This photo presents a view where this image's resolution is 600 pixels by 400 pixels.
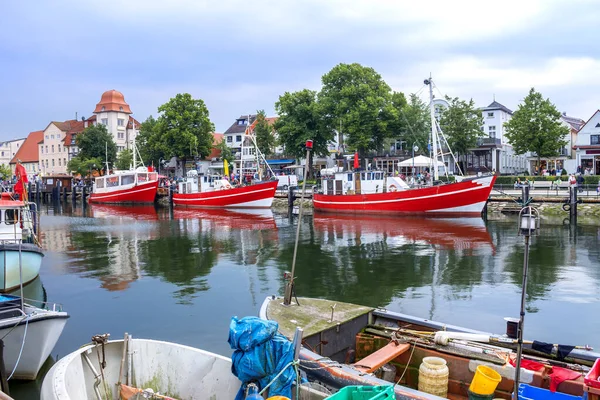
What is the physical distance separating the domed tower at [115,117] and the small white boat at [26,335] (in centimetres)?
8039

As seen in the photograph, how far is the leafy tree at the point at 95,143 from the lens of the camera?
246 feet

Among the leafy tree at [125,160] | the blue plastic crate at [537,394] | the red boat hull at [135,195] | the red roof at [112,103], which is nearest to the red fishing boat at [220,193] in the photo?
the red boat hull at [135,195]

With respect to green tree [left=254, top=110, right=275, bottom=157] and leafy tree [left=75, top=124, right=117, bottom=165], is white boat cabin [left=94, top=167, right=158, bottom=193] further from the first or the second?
leafy tree [left=75, top=124, right=117, bottom=165]

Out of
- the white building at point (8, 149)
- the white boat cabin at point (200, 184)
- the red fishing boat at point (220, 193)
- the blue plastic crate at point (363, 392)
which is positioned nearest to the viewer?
the blue plastic crate at point (363, 392)

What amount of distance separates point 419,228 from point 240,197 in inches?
786

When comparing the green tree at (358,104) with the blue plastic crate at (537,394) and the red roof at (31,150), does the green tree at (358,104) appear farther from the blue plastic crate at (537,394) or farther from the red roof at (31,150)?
the red roof at (31,150)

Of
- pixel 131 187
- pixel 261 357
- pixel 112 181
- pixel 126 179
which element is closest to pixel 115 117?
pixel 112 181

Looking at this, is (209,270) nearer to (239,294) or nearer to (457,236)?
(239,294)

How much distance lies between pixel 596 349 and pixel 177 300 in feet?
34.6

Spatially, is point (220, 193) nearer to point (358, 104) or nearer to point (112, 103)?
point (358, 104)

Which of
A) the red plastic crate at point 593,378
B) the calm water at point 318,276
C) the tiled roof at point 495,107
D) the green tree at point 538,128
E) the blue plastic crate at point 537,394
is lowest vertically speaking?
the calm water at point 318,276

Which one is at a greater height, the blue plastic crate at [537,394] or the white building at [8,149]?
the white building at [8,149]

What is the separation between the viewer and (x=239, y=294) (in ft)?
49.8

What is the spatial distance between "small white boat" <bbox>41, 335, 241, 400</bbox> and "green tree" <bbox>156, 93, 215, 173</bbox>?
55611 mm
